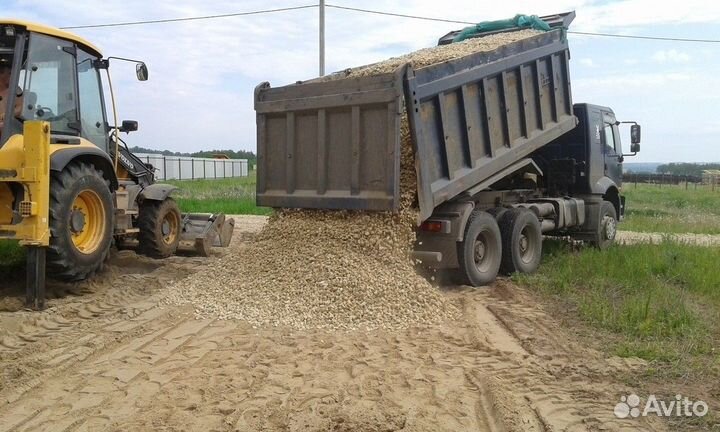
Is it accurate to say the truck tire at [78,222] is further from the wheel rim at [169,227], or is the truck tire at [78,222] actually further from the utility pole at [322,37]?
the utility pole at [322,37]

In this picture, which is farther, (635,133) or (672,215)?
(672,215)

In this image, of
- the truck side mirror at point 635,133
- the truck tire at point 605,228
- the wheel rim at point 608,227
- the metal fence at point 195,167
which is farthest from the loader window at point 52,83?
the metal fence at point 195,167

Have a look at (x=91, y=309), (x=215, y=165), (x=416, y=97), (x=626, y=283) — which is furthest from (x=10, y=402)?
(x=215, y=165)

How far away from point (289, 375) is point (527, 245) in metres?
5.48

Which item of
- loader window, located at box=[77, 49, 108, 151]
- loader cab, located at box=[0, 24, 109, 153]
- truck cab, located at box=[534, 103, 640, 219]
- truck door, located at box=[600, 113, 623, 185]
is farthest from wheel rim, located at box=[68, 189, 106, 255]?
truck door, located at box=[600, 113, 623, 185]

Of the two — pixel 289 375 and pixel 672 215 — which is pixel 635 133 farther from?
pixel 672 215

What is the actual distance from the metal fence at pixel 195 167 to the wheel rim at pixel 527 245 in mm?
34825

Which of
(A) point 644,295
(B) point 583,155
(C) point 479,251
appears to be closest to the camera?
(A) point 644,295

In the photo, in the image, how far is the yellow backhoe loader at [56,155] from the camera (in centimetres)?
606

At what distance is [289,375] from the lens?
4562 millimetres

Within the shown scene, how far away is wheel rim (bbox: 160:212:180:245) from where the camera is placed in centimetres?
945

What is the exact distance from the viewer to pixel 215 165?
56.9 metres

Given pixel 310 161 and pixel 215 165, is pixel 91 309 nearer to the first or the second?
pixel 310 161

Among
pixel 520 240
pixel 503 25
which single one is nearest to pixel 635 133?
pixel 503 25
